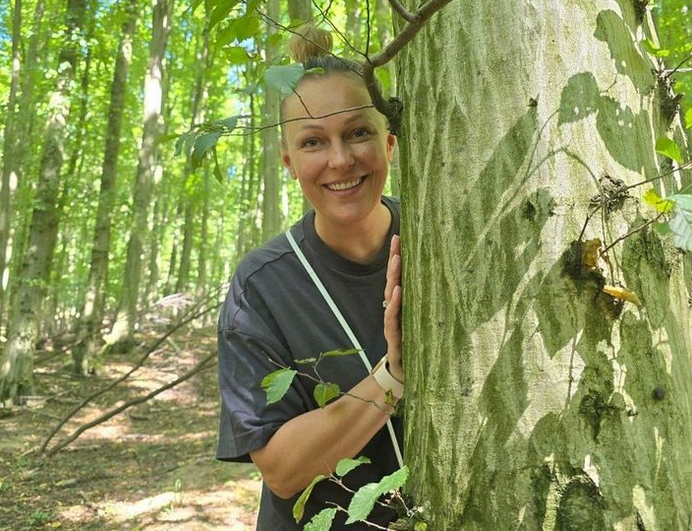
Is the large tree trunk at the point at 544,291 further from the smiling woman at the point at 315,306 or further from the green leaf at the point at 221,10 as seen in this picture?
the smiling woman at the point at 315,306

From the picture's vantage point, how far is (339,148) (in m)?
1.75

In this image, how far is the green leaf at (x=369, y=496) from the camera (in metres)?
1.01

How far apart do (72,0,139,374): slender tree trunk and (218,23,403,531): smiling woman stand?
10.7 metres

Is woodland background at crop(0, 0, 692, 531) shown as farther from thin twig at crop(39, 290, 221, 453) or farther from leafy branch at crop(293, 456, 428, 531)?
leafy branch at crop(293, 456, 428, 531)

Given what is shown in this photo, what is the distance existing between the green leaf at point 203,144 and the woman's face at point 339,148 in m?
0.56

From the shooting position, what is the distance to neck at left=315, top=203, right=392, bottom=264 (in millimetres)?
1951

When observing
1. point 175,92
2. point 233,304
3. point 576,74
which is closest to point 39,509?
point 233,304

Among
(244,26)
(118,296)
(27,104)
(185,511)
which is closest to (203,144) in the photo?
(244,26)

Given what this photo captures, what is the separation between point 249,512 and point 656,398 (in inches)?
222

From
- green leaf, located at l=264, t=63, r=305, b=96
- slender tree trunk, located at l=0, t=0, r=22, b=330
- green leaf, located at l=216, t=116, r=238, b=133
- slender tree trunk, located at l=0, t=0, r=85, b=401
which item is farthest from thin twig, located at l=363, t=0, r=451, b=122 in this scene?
slender tree trunk, located at l=0, t=0, r=22, b=330

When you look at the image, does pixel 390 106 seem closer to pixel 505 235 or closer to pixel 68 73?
pixel 505 235

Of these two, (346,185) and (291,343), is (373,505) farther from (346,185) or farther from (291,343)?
(346,185)

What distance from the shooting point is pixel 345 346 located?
6.01ft

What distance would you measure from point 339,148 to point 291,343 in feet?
1.84
